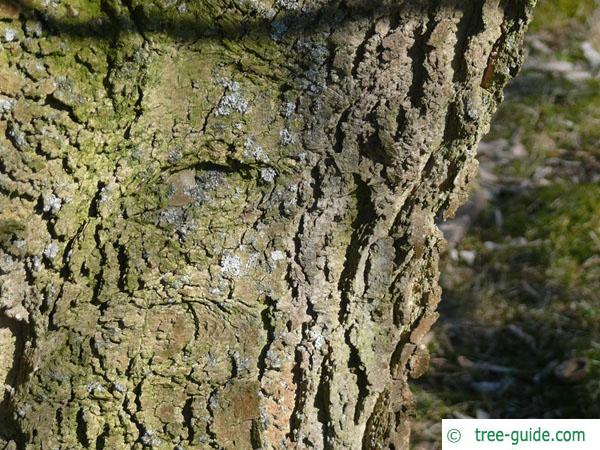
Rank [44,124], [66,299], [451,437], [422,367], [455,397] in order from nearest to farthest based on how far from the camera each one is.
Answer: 1. [44,124]
2. [66,299]
3. [422,367]
4. [451,437]
5. [455,397]

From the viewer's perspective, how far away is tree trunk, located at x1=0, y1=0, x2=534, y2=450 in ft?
3.67

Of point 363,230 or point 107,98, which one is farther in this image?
point 363,230

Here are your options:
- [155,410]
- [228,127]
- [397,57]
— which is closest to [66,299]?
[155,410]

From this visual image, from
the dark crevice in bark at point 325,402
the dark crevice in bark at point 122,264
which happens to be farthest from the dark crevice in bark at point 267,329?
the dark crevice in bark at point 122,264

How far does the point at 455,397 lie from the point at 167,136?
156 cm

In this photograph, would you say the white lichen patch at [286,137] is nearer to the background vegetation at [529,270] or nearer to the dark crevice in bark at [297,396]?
the dark crevice in bark at [297,396]

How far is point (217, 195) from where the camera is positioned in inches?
47.6

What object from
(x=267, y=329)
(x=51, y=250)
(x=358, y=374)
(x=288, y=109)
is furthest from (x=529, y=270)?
(x=51, y=250)

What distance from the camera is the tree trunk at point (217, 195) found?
3.67ft

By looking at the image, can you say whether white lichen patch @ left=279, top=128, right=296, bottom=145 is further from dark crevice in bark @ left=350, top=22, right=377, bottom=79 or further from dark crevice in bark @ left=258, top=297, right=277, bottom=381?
dark crevice in bark @ left=258, top=297, right=277, bottom=381

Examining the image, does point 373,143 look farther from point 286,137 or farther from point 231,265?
point 231,265

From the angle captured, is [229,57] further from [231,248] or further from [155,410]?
[155,410]

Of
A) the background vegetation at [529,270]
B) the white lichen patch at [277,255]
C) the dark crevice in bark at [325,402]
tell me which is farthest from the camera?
the background vegetation at [529,270]

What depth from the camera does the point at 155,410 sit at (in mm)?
1293
